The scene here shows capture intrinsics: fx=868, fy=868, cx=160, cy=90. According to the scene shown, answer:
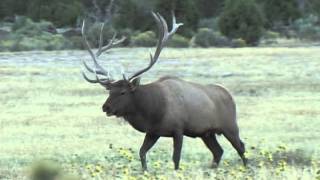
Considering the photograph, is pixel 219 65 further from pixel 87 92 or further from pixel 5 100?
pixel 5 100

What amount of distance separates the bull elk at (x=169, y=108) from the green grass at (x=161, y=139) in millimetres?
378

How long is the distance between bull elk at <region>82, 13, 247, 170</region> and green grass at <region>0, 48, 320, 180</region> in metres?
0.38

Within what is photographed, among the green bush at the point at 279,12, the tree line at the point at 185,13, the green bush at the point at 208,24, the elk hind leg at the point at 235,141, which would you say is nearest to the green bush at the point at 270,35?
the tree line at the point at 185,13

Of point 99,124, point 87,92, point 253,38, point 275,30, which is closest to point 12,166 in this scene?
point 99,124

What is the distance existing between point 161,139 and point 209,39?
3910 cm

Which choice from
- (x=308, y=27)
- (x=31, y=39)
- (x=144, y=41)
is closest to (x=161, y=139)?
(x=144, y=41)

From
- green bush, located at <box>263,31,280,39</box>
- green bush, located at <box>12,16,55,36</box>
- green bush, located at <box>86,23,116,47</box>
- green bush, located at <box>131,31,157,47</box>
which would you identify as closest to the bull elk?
green bush, located at <box>131,31,157,47</box>

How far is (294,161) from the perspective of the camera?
35.6ft

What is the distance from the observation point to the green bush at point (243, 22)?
54031 mm

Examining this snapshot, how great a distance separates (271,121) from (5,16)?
5956cm

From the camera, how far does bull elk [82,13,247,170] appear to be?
984cm

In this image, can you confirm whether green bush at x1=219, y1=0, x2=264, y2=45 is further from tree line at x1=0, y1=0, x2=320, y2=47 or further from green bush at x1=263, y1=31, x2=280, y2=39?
green bush at x1=263, y1=31, x2=280, y2=39

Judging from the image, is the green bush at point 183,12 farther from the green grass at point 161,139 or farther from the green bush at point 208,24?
the green grass at point 161,139

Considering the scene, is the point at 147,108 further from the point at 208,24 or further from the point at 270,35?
the point at 208,24
